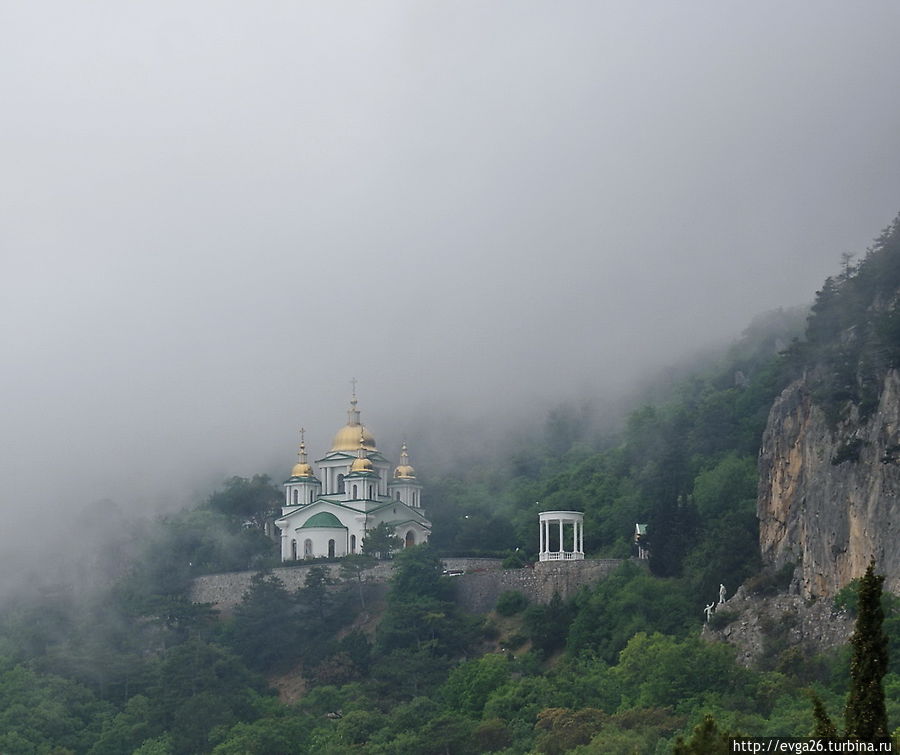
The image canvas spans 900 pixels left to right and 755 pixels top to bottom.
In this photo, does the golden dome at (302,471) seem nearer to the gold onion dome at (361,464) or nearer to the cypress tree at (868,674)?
the gold onion dome at (361,464)

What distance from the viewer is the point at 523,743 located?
5144cm

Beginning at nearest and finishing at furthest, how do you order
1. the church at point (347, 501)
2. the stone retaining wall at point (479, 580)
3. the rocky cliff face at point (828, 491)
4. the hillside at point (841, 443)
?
1. the rocky cliff face at point (828, 491)
2. the hillside at point (841, 443)
3. the stone retaining wall at point (479, 580)
4. the church at point (347, 501)

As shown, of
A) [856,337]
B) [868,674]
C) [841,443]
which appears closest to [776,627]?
[841,443]

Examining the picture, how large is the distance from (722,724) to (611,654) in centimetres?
1433

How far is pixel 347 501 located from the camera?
3169 inches

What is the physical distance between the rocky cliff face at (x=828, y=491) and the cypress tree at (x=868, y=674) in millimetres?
25735

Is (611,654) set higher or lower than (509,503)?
lower

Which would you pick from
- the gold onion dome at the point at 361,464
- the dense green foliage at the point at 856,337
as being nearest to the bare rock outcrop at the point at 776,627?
the dense green foliage at the point at 856,337

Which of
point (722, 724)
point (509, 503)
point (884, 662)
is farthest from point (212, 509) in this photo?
point (884, 662)

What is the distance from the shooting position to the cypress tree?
81.0 ft

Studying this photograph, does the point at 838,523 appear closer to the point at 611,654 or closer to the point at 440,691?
the point at 611,654

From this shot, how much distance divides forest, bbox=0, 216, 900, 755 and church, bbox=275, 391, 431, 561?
122 centimetres

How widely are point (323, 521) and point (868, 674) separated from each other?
181 ft

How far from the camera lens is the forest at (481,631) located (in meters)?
52.0
